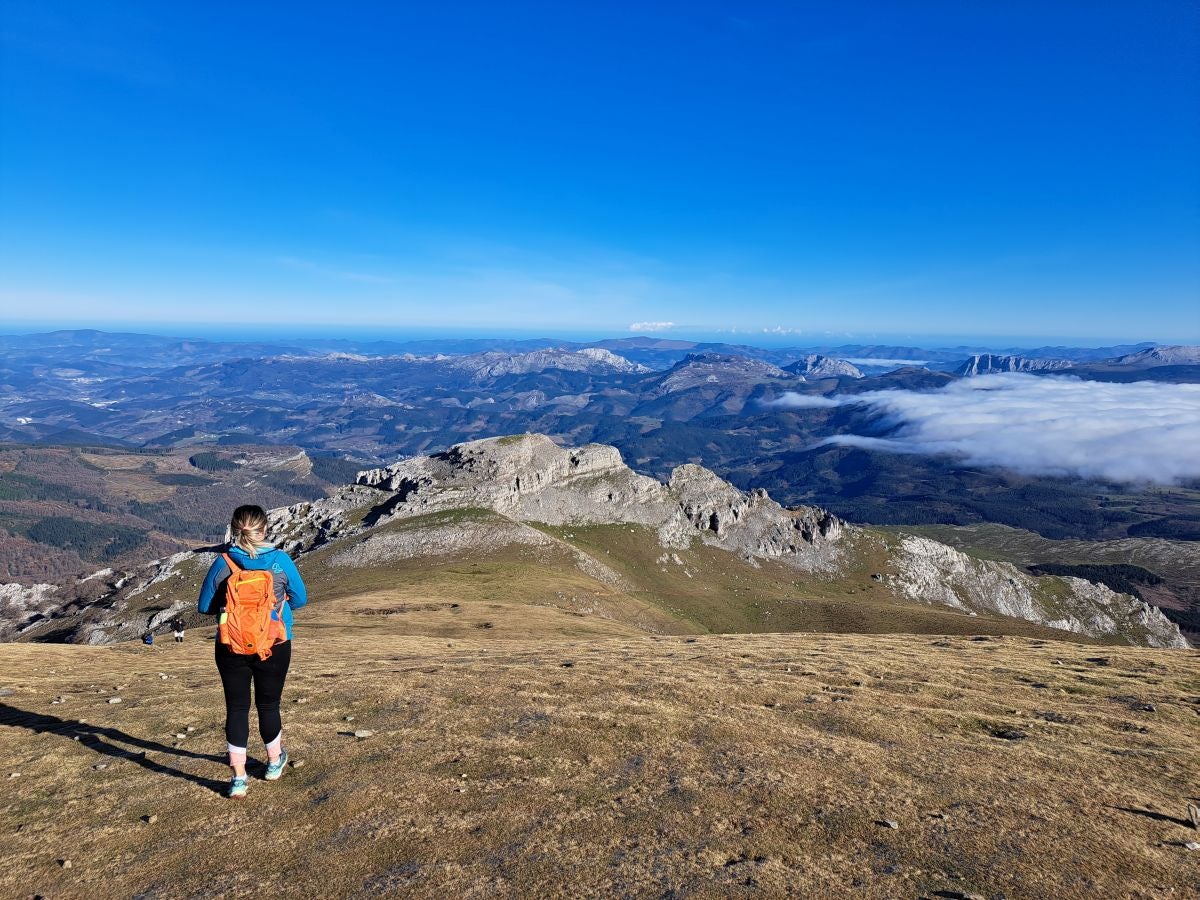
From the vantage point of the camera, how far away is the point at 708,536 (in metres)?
171

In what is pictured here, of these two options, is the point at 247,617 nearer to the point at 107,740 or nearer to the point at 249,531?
the point at 249,531

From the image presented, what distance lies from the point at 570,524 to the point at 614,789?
143 meters

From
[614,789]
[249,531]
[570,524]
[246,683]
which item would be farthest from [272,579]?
[570,524]

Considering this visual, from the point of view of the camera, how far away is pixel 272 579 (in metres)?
12.7

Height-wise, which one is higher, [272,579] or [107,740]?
[272,579]

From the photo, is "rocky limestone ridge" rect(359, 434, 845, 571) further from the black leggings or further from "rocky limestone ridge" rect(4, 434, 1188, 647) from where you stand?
the black leggings

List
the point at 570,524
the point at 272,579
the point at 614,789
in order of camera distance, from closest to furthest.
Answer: the point at 272,579
the point at 614,789
the point at 570,524

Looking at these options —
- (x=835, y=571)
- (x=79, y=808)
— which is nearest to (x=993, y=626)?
(x=835, y=571)

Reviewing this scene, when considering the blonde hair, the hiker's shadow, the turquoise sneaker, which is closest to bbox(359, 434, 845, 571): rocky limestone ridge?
the hiker's shadow

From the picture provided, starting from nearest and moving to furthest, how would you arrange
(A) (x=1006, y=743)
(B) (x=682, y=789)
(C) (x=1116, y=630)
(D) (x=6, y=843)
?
1. (D) (x=6, y=843)
2. (B) (x=682, y=789)
3. (A) (x=1006, y=743)
4. (C) (x=1116, y=630)

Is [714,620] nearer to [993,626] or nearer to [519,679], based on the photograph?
[993,626]

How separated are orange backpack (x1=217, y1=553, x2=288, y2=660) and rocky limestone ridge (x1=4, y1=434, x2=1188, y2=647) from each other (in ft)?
355

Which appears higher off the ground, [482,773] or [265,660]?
Result: [265,660]

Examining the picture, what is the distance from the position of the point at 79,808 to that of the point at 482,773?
338 inches
